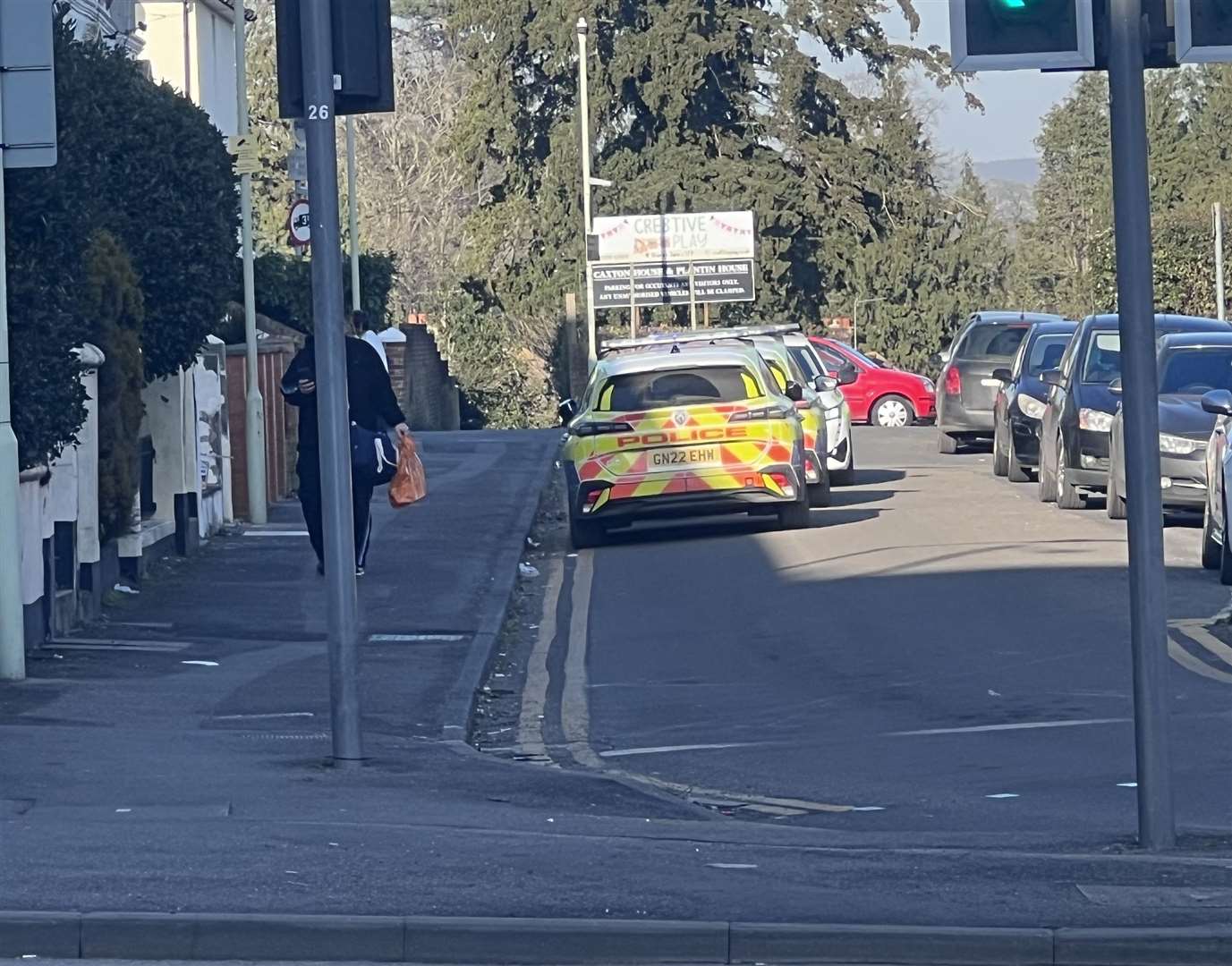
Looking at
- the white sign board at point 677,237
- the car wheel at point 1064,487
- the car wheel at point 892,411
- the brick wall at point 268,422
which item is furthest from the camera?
the white sign board at point 677,237

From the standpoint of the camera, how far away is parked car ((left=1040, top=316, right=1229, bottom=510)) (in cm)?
2116

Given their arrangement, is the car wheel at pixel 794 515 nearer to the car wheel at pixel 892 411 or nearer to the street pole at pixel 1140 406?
the street pole at pixel 1140 406

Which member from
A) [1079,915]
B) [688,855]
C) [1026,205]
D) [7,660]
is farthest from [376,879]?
[1026,205]

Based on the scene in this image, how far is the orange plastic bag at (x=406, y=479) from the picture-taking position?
17.0 metres

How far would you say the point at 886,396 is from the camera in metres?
43.0

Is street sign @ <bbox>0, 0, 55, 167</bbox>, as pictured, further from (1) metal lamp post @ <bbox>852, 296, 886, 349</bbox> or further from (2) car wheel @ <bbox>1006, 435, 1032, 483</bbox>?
(1) metal lamp post @ <bbox>852, 296, 886, 349</bbox>

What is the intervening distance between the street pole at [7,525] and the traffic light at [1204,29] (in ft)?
21.5

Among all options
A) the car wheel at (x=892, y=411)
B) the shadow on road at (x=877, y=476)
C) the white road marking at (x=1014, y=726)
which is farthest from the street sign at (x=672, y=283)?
the white road marking at (x=1014, y=726)

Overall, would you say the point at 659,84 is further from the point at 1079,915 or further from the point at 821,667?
the point at 1079,915

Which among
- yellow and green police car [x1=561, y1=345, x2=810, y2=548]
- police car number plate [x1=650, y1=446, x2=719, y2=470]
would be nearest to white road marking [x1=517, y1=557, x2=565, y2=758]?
yellow and green police car [x1=561, y1=345, x2=810, y2=548]

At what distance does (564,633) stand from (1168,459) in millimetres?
6497

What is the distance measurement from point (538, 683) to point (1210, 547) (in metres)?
5.85

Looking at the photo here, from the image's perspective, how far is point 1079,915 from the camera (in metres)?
6.42

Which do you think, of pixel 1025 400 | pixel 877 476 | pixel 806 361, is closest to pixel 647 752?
pixel 1025 400
